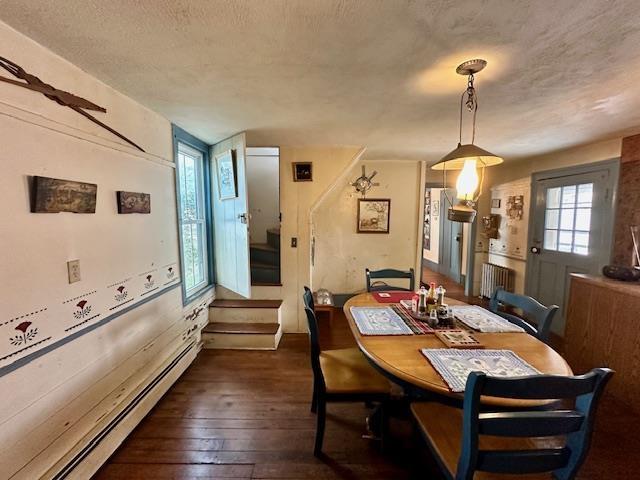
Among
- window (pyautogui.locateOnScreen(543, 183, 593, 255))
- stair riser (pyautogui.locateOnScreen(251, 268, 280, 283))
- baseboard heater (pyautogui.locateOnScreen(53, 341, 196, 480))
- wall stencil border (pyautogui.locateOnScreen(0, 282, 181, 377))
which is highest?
window (pyautogui.locateOnScreen(543, 183, 593, 255))

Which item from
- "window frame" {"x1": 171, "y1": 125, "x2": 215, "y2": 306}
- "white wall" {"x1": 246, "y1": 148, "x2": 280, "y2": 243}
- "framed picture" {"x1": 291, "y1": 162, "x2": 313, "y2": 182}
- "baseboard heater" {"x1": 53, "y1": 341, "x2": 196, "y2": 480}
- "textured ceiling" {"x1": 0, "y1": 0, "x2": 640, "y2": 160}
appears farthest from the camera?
"white wall" {"x1": 246, "y1": 148, "x2": 280, "y2": 243}

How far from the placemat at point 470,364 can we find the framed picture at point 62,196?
6.22ft

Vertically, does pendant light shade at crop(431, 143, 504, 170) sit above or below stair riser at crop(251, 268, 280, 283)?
above

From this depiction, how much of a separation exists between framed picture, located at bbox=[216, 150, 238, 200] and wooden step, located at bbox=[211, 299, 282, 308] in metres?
1.21

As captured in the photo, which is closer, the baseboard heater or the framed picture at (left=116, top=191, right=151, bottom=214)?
the baseboard heater

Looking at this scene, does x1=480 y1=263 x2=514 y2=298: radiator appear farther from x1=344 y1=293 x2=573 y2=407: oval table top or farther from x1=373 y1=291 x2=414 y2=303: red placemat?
x1=344 y1=293 x2=573 y2=407: oval table top

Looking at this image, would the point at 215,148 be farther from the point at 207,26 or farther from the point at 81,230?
the point at 207,26

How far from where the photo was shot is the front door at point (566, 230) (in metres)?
2.90

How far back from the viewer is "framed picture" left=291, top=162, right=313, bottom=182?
3.20m

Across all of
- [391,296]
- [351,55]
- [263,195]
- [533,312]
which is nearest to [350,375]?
[391,296]

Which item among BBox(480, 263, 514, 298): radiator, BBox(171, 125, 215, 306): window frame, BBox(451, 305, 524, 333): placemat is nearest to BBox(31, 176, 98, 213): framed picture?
BBox(171, 125, 215, 306): window frame

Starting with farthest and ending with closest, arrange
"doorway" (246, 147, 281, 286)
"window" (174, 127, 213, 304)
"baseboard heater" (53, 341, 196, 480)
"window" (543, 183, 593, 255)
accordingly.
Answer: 1. "doorway" (246, 147, 281, 286)
2. "window" (543, 183, 593, 255)
3. "window" (174, 127, 213, 304)
4. "baseboard heater" (53, 341, 196, 480)

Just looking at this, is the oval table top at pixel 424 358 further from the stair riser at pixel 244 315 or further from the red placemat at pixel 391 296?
the stair riser at pixel 244 315

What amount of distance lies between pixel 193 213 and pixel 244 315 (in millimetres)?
1256
